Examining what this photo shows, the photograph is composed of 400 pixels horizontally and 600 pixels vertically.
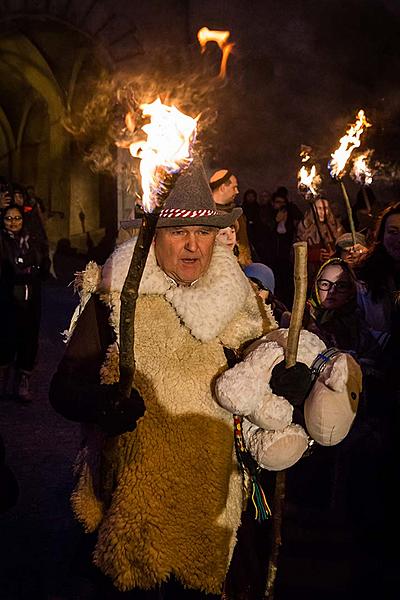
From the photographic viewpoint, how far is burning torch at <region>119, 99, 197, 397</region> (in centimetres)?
185

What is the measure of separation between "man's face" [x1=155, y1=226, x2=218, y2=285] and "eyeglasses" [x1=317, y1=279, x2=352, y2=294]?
7.99 ft

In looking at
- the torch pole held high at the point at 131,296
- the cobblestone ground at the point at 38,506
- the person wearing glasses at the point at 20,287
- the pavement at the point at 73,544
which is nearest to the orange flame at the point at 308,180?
the pavement at the point at 73,544

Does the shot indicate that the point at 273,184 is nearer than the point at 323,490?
No

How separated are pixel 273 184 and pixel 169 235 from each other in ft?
37.3

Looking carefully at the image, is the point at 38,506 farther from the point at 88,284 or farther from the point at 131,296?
the point at 131,296

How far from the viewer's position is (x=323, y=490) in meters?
4.64

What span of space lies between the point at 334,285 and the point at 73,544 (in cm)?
246

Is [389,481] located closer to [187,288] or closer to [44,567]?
[44,567]

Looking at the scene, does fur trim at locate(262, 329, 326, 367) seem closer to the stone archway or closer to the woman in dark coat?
the woman in dark coat

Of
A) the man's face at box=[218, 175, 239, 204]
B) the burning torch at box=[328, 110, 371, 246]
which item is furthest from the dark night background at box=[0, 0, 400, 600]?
the man's face at box=[218, 175, 239, 204]

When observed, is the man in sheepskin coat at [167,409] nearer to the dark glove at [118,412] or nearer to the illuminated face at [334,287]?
the dark glove at [118,412]

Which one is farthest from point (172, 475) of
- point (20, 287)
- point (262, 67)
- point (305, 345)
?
point (262, 67)

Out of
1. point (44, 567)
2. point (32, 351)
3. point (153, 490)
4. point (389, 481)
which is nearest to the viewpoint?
point (153, 490)

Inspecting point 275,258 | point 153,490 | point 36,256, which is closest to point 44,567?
point 153,490
